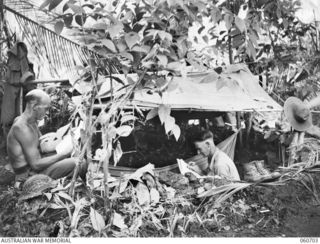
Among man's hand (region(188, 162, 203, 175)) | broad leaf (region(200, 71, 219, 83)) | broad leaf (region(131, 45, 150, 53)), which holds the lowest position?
man's hand (region(188, 162, 203, 175))

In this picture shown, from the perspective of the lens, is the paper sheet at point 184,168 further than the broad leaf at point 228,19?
Yes

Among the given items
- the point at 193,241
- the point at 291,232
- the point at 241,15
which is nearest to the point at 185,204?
the point at 193,241

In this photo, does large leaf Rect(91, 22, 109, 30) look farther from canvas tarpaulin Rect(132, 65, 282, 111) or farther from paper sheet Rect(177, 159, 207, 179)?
paper sheet Rect(177, 159, 207, 179)

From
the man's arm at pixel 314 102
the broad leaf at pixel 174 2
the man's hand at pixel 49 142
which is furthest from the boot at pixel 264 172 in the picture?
the man's hand at pixel 49 142

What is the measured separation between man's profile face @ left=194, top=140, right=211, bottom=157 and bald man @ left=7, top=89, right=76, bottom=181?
2.85ft

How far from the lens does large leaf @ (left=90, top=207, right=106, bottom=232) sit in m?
2.77

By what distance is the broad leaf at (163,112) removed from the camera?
280cm

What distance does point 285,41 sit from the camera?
3.33 meters

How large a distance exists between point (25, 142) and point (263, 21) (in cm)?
172

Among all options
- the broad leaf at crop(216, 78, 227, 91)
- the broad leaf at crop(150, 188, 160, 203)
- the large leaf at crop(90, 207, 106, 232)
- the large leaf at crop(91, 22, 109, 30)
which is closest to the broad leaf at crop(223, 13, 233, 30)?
the broad leaf at crop(216, 78, 227, 91)

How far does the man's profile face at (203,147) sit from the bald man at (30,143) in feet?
2.85

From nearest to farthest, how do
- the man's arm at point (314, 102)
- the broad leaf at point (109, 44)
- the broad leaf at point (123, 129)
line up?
the broad leaf at point (109, 44), the broad leaf at point (123, 129), the man's arm at point (314, 102)

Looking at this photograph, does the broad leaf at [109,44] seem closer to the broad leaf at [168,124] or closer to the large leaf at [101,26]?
the large leaf at [101,26]

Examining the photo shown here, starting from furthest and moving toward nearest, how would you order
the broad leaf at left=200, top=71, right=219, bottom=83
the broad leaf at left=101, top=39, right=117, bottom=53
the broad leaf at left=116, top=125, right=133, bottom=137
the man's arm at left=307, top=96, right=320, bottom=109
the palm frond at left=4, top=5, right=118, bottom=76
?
the man's arm at left=307, top=96, right=320, bottom=109 → the palm frond at left=4, top=5, right=118, bottom=76 → the broad leaf at left=200, top=71, right=219, bottom=83 → the broad leaf at left=116, top=125, right=133, bottom=137 → the broad leaf at left=101, top=39, right=117, bottom=53
